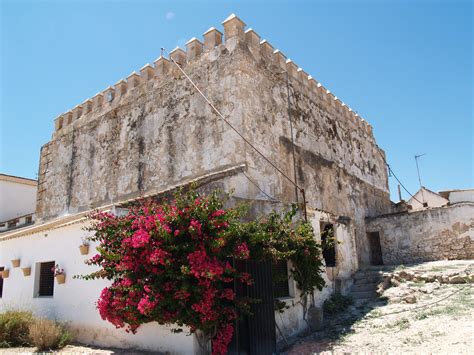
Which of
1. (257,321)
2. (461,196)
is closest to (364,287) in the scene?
(257,321)

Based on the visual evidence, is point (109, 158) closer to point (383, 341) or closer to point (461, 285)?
point (383, 341)

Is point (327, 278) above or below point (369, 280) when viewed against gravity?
above

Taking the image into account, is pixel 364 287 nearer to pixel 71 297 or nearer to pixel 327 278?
pixel 327 278

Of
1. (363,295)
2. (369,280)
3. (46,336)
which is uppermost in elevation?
(369,280)

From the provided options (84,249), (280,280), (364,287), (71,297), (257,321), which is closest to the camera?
(257,321)

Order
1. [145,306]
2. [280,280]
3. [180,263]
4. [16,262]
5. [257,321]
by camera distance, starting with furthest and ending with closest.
Result: [16,262]
[280,280]
[257,321]
[180,263]
[145,306]

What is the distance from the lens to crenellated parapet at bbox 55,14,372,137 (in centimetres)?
1053

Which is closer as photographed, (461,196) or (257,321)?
(257,321)

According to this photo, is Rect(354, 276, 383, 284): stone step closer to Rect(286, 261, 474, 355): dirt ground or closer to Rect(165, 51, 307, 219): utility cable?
Rect(286, 261, 474, 355): dirt ground

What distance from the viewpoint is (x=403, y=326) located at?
22.8 ft

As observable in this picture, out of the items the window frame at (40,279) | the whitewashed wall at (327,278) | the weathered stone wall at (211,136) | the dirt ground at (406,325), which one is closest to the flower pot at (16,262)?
the window frame at (40,279)

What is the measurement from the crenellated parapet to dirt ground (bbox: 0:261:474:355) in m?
6.94

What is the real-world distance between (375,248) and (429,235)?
7.36 ft

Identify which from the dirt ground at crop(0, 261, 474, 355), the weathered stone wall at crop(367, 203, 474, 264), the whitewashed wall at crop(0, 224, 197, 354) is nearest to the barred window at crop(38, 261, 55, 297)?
the whitewashed wall at crop(0, 224, 197, 354)
